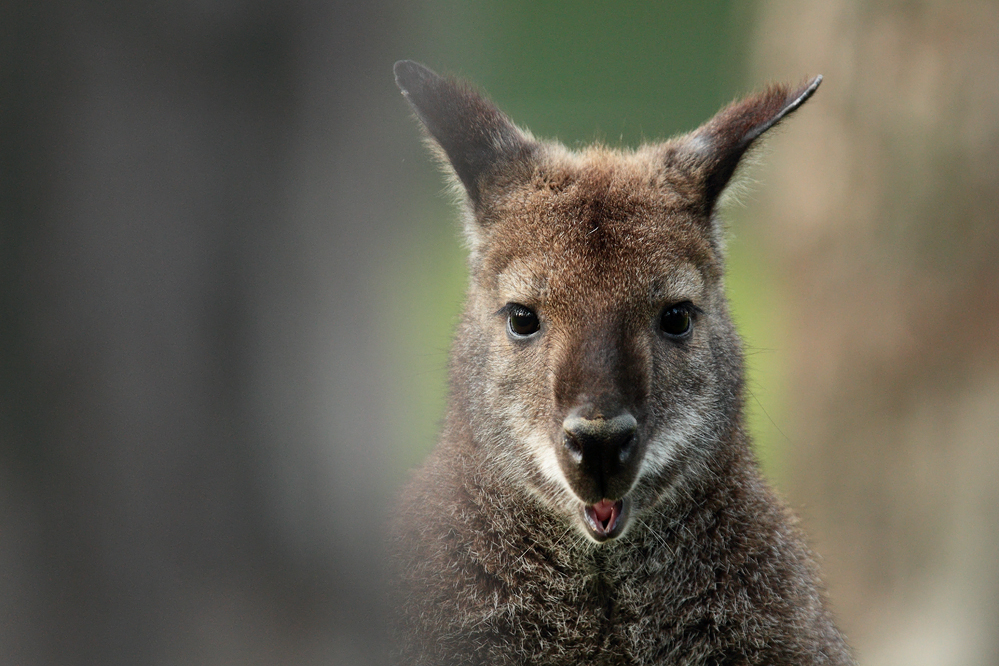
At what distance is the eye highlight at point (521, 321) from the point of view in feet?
15.2

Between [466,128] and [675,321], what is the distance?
1.49 meters

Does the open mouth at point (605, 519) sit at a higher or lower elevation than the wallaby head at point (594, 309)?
lower

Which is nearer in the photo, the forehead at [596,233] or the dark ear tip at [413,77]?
the dark ear tip at [413,77]

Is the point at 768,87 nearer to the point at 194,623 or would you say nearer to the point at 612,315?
the point at 612,315

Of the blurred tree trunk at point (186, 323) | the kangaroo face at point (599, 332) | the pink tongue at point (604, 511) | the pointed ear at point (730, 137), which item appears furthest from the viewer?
the pointed ear at point (730, 137)

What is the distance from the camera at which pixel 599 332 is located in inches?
170

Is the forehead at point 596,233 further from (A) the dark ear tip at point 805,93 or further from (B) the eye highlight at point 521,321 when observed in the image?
(A) the dark ear tip at point 805,93

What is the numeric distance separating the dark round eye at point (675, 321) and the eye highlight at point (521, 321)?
0.60 metres

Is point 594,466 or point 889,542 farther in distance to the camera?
point 889,542

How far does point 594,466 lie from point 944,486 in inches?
221

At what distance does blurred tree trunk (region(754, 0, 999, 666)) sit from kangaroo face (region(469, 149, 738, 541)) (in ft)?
12.7

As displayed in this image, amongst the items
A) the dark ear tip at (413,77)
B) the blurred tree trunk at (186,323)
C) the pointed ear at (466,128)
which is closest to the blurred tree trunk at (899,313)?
the pointed ear at (466,128)

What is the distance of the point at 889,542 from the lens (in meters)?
8.68

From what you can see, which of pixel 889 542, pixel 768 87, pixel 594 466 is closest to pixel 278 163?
pixel 594 466
